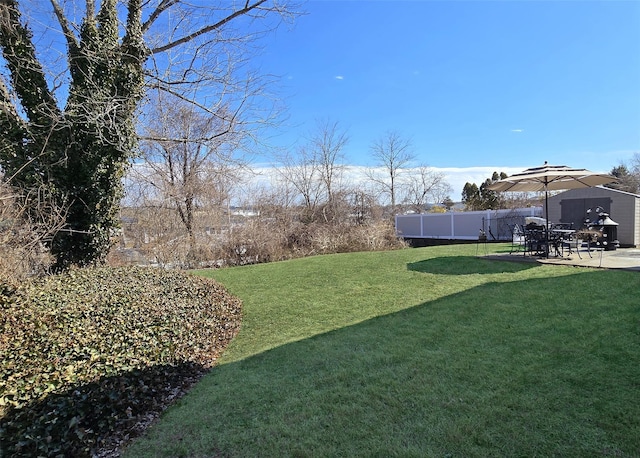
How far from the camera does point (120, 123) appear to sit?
6812 mm

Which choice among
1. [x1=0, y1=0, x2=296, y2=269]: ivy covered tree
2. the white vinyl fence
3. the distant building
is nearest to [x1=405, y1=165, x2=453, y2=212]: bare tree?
the white vinyl fence

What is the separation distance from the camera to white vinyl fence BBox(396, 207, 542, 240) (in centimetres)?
1461

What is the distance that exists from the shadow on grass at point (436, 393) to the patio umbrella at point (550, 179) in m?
3.80

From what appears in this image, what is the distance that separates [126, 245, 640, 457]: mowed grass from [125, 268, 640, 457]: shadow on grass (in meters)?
0.01

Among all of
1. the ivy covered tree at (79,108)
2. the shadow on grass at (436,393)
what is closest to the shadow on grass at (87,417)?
the shadow on grass at (436,393)

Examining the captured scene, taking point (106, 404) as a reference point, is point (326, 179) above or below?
above

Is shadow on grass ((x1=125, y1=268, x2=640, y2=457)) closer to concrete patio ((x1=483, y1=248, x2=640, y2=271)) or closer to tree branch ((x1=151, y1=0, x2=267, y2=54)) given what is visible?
concrete patio ((x1=483, y1=248, x2=640, y2=271))

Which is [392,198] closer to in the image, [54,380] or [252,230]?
[252,230]

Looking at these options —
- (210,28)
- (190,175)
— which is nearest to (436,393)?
(210,28)

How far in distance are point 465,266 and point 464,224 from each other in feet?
30.4

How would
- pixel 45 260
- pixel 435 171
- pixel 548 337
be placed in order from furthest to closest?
1. pixel 435 171
2. pixel 45 260
3. pixel 548 337

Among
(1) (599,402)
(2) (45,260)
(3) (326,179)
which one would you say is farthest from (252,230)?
(1) (599,402)

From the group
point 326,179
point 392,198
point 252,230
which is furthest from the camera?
point 392,198

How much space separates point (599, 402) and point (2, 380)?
4647mm
